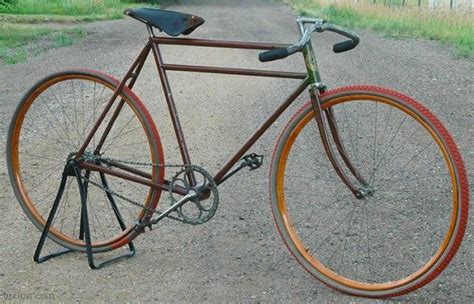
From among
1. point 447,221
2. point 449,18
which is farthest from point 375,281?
point 449,18

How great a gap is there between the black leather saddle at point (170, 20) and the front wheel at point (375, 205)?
27.4 inches

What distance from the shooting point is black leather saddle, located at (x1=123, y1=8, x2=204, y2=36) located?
450 cm

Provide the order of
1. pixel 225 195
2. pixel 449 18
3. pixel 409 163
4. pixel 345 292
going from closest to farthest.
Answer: pixel 345 292, pixel 225 195, pixel 409 163, pixel 449 18

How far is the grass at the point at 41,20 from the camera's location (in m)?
15.8

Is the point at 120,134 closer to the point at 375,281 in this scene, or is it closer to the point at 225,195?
the point at 225,195

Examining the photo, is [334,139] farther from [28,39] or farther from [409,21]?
[409,21]

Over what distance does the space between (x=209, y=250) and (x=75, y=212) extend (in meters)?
1.08

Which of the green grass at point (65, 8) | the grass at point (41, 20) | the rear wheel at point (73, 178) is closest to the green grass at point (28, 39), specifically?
the grass at point (41, 20)

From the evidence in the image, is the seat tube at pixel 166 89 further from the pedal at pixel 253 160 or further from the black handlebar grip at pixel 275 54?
the black handlebar grip at pixel 275 54

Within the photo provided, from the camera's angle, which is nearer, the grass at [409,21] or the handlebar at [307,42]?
the handlebar at [307,42]

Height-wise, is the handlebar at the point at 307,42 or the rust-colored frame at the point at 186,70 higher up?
the handlebar at the point at 307,42

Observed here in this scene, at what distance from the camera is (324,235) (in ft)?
17.6

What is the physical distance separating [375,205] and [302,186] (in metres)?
0.89

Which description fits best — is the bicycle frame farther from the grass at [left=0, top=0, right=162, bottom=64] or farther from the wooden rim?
the grass at [left=0, top=0, right=162, bottom=64]
